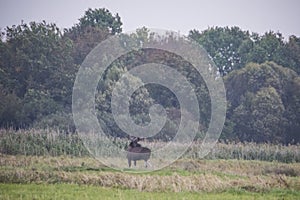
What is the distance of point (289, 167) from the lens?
2316 cm

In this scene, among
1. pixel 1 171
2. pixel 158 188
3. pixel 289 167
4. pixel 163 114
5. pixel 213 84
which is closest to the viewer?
pixel 158 188

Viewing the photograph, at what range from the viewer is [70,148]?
25.4 metres

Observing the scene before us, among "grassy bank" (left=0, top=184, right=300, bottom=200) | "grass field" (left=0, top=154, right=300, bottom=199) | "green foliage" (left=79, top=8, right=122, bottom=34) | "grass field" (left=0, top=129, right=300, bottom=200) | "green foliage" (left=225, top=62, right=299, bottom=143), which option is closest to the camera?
"grassy bank" (left=0, top=184, right=300, bottom=200)

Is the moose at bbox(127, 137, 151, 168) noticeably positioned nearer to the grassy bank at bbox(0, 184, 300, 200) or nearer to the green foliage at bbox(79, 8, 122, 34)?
the grassy bank at bbox(0, 184, 300, 200)

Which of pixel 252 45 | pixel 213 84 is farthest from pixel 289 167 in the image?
pixel 252 45

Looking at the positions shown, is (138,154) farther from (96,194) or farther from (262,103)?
(262,103)

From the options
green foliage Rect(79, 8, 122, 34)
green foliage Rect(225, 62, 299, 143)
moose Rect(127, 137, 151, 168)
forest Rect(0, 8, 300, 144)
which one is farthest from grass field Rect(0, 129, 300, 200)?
green foliage Rect(79, 8, 122, 34)

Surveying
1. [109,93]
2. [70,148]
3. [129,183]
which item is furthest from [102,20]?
[129,183]

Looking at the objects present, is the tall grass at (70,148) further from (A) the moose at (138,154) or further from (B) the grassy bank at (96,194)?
(B) the grassy bank at (96,194)

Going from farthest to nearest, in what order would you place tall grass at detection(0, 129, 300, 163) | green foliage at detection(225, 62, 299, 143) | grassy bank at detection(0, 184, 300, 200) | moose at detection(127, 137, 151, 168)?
green foliage at detection(225, 62, 299, 143), tall grass at detection(0, 129, 300, 163), moose at detection(127, 137, 151, 168), grassy bank at detection(0, 184, 300, 200)

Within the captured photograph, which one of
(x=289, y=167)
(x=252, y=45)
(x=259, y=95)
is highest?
(x=252, y=45)

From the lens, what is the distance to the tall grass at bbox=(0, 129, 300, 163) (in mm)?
24391

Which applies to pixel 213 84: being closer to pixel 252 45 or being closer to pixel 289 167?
pixel 252 45

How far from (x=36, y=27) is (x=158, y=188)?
98.6 ft
